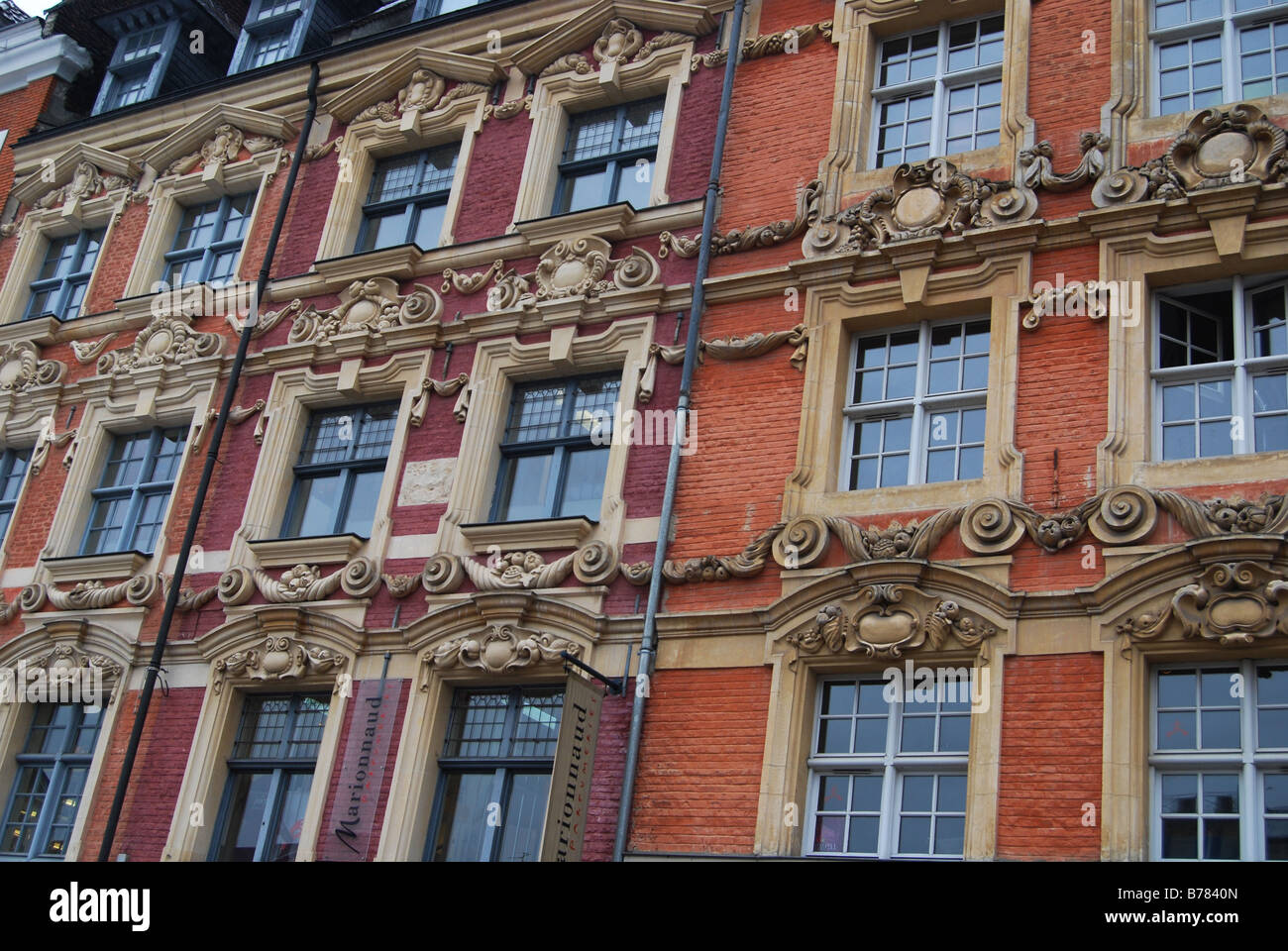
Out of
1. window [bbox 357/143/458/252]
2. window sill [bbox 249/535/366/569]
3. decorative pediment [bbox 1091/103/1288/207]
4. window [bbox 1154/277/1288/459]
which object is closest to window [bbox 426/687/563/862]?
window sill [bbox 249/535/366/569]

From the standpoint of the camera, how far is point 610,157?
17469mm

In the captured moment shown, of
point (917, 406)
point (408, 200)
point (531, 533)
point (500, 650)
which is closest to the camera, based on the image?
point (917, 406)

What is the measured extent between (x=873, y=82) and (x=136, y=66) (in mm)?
13442

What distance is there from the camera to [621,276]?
1592cm

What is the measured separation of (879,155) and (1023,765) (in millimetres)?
7069

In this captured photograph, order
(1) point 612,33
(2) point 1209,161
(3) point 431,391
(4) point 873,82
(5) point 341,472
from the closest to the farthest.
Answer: (2) point 1209,161 → (4) point 873,82 → (3) point 431,391 → (5) point 341,472 → (1) point 612,33

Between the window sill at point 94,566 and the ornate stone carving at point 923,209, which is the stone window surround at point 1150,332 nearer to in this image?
the ornate stone carving at point 923,209

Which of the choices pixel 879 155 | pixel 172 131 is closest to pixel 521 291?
pixel 879 155

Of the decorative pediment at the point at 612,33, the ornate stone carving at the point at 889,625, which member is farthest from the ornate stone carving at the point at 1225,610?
the decorative pediment at the point at 612,33

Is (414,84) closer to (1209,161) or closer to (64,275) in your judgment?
(64,275)

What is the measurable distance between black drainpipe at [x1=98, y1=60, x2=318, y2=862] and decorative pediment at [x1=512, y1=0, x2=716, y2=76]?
3.42 metres

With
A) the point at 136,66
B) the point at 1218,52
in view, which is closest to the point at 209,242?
the point at 136,66
